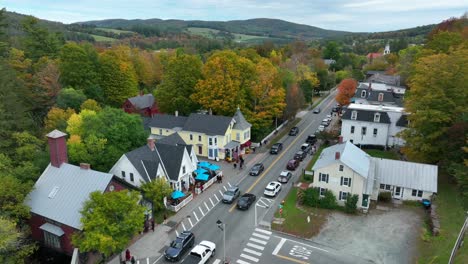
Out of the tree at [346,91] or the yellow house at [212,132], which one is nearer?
the yellow house at [212,132]

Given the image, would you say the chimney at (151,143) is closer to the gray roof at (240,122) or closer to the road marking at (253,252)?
the gray roof at (240,122)

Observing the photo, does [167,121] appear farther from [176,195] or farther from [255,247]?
[255,247]

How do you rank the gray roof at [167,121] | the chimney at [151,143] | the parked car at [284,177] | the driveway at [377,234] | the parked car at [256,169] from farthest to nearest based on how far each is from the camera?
the gray roof at [167,121] → the parked car at [256,169] → the parked car at [284,177] → the chimney at [151,143] → the driveway at [377,234]

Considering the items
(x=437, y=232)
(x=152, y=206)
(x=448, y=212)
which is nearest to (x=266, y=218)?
(x=152, y=206)

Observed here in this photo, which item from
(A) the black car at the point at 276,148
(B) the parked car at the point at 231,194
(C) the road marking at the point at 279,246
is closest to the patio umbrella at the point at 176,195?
(B) the parked car at the point at 231,194

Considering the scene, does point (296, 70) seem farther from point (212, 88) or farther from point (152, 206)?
point (152, 206)
